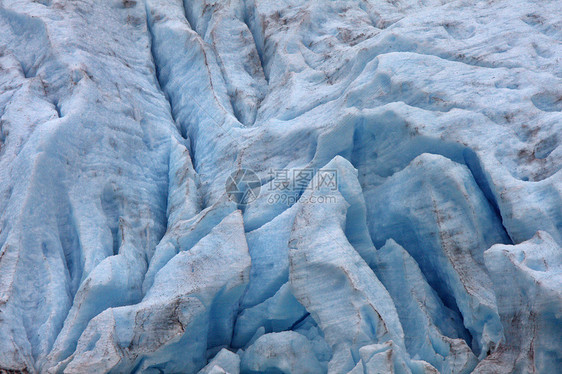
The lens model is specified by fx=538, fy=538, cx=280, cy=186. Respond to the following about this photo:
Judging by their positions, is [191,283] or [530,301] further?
[191,283]

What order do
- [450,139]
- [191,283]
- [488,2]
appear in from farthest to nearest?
[488,2] → [450,139] → [191,283]

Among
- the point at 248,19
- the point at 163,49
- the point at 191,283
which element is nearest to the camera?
the point at 191,283

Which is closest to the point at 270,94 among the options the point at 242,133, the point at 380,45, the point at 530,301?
the point at 242,133

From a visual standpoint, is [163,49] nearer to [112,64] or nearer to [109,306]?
[112,64]

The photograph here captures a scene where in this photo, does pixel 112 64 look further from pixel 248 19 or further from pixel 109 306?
pixel 109 306

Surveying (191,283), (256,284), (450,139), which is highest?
(450,139)

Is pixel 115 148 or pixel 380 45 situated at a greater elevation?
pixel 380 45

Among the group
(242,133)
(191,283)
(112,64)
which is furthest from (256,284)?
(112,64)
